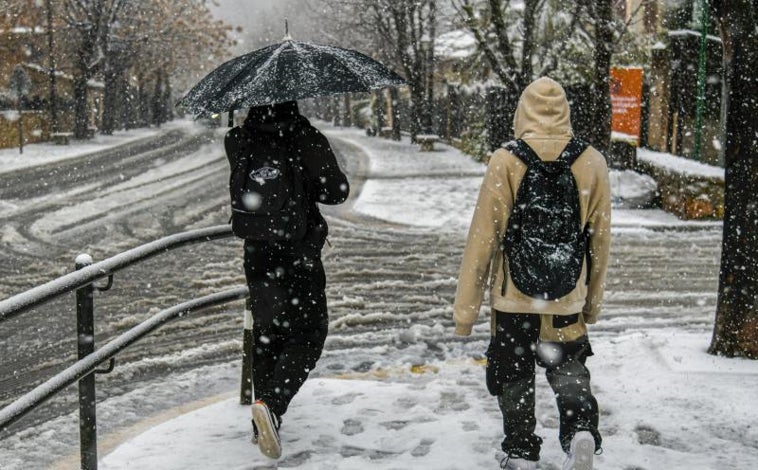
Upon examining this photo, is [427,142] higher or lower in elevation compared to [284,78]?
lower

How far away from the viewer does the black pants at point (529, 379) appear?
12.2 feet

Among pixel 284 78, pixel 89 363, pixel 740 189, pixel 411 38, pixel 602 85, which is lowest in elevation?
pixel 89 363

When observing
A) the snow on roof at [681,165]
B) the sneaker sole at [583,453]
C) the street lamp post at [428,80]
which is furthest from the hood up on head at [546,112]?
the street lamp post at [428,80]

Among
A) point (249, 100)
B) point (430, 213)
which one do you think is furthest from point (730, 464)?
point (430, 213)

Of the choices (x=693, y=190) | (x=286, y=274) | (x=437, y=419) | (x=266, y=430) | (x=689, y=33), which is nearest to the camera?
(x=266, y=430)

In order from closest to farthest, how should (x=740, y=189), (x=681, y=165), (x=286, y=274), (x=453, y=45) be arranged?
1. (x=286, y=274)
2. (x=740, y=189)
3. (x=681, y=165)
4. (x=453, y=45)

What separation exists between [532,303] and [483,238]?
34 centimetres

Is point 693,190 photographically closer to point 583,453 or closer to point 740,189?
point 740,189

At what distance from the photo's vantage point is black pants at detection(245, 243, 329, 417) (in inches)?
157

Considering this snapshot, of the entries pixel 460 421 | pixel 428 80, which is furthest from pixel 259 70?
pixel 428 80

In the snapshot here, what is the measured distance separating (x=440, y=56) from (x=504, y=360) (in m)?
34.1

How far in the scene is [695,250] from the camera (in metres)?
11.6

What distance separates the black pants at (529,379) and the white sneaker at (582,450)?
0.05 meters

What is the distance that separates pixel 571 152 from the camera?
3.62 metres
